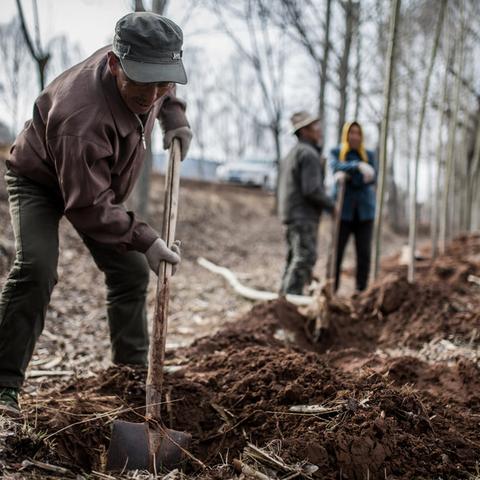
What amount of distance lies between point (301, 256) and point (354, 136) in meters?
1.54

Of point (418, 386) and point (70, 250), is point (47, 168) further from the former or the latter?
point (70, 250)

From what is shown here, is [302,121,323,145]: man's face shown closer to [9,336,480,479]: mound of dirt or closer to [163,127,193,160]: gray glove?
[163,127,193,160]: gray glove

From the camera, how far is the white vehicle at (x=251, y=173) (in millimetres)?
24406

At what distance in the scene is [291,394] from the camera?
276 centimetres

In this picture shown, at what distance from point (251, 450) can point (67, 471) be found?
0.76 meters

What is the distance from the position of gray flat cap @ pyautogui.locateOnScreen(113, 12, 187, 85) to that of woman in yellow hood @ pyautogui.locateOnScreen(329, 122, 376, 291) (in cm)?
383

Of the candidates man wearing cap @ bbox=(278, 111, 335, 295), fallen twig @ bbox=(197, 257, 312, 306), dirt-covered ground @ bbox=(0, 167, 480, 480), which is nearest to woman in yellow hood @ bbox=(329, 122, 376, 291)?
man wearing cap @ bbox=(278, 111, 335, 295)

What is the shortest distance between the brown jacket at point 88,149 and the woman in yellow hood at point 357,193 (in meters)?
3.66

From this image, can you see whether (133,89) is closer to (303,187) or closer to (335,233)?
(303,187)

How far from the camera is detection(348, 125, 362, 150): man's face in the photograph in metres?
6.24

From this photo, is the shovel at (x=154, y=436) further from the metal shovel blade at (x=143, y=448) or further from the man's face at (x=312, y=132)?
the man's face at (x=312, y=132)

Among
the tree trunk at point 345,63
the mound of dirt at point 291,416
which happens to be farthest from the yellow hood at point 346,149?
the tree trunk at point 345,63

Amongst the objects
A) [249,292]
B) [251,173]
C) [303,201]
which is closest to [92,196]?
[303,201]

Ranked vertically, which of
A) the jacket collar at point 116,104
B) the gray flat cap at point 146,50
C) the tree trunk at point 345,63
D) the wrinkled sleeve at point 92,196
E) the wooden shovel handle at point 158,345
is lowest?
the wooden shovel handle at point 158,345
